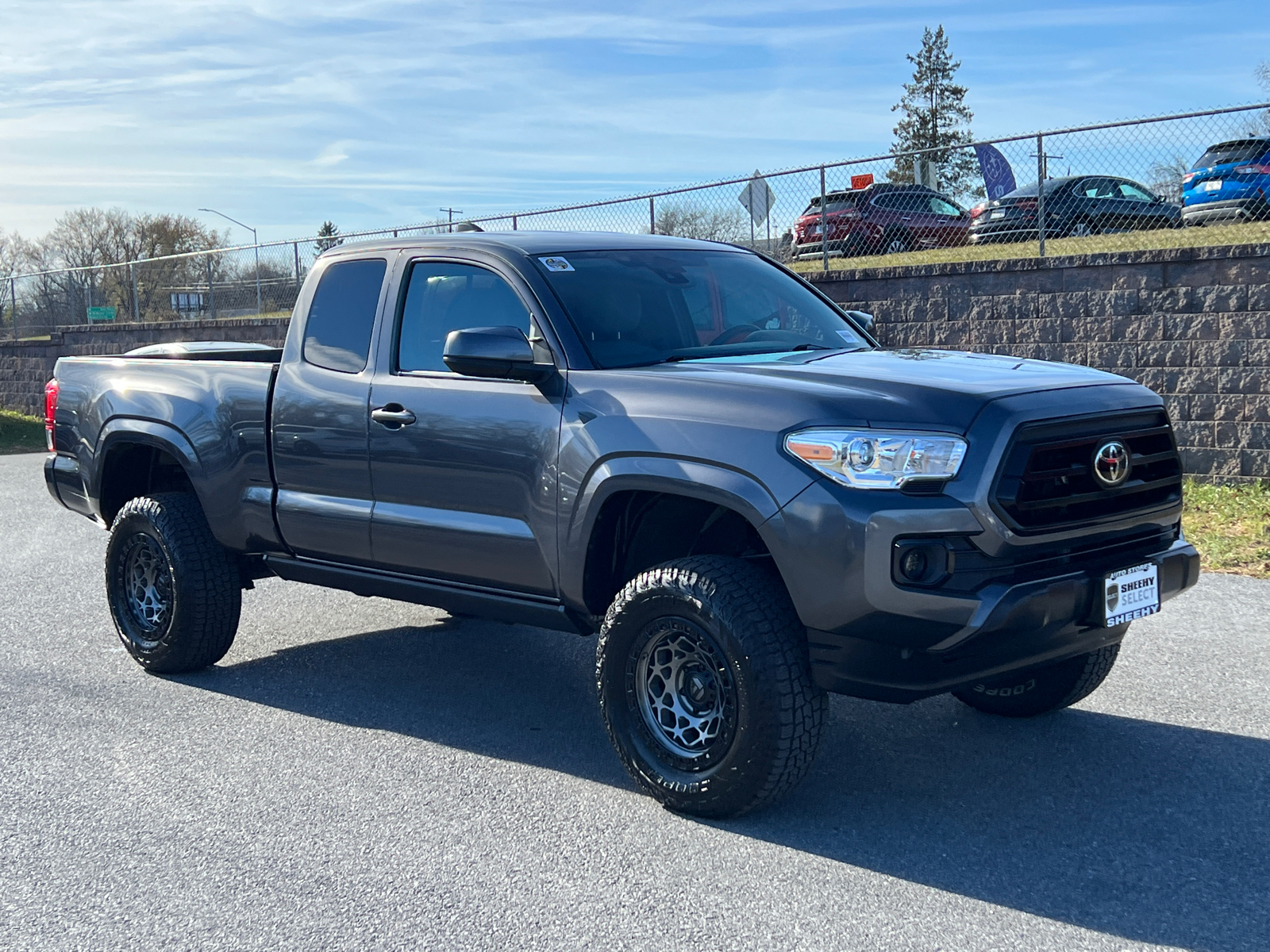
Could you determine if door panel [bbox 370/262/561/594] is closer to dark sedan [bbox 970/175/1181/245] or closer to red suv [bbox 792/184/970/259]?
dark sedan [bbox 970/175/1181/245]

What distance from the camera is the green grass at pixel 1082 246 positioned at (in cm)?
1045

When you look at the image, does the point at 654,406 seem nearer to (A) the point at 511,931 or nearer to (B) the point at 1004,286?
(A) the point at 511,931

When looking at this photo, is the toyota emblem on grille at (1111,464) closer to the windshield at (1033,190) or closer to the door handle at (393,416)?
the door handle at (393,416)

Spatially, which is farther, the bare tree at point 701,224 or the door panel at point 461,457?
the bare tree at point 701,224

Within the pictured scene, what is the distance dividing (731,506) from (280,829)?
5.91 feet

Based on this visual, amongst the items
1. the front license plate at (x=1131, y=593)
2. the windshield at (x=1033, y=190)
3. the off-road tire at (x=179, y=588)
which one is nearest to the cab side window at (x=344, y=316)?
the off-road tire at (x=179, y=588)

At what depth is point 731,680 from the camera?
159 inches

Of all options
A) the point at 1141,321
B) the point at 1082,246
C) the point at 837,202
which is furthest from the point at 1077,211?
the point at 837,202

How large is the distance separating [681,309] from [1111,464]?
5.99 feet

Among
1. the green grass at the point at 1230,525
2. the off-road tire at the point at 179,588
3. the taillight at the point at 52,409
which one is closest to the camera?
the off-road tire at the point at 179,588

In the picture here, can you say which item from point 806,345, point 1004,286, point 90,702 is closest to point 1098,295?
point 1004,286

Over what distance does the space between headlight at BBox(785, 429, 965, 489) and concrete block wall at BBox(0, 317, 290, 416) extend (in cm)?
2173

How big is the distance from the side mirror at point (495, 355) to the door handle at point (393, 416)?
49 cm

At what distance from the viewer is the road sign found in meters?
14.2
